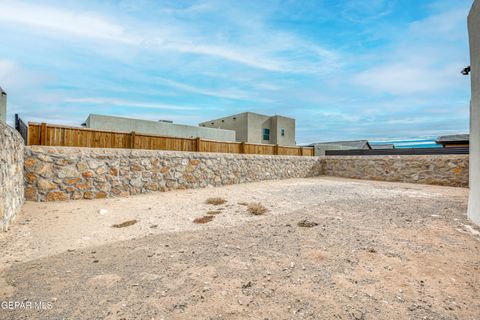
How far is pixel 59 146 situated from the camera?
7547mm

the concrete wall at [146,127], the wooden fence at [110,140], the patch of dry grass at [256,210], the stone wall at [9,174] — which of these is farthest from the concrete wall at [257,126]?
the stone wall at [9,174]

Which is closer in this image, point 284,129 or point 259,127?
point 259,127

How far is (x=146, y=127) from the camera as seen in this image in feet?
52.7

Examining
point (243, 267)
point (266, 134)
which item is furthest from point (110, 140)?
point (266, 134)

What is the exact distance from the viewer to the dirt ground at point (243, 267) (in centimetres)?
238

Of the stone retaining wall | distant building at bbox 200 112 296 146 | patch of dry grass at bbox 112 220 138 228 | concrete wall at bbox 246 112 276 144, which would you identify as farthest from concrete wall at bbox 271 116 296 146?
patch of dry grass at bbox 112 220 138 228

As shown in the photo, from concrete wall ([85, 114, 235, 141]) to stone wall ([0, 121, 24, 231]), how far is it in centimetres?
863

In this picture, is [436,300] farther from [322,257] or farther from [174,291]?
[174,291]

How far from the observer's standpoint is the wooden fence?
727cm

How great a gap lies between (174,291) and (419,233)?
478 centimetres

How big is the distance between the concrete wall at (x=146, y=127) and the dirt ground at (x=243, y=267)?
382 inches

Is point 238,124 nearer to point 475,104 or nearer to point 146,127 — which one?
point 146,127

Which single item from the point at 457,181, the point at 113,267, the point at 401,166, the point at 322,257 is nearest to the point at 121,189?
the point at 113,267
